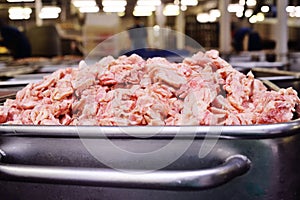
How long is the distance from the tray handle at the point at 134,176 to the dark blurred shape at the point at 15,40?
16.6 feet

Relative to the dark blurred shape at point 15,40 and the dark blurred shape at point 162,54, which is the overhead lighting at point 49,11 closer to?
the dark blurred shape at point 15,40

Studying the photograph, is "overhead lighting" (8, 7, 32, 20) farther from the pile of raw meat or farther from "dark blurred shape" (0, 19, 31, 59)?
the pile of raw meat

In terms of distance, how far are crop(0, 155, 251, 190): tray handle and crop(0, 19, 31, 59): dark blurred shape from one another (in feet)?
16.6

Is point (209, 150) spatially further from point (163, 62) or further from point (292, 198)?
point (163, 62)

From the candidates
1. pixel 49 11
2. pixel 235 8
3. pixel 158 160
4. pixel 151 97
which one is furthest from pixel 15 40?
pixel 158 160

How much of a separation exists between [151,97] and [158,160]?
19cm

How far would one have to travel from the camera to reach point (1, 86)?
1510mm

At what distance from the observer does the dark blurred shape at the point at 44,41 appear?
244 inches

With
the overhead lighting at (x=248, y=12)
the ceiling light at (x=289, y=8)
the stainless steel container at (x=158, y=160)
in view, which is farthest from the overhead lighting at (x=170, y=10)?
the stainless steel container at (x=158, y=160)

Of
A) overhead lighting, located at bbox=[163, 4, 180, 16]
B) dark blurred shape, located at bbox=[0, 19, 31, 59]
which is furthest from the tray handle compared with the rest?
overhead lighting, located at bbox=[163, 4, 180, 16]

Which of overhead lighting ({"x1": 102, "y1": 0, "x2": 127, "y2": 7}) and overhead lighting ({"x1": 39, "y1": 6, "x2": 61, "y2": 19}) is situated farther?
overhead lighting ({"x1": 39, "y1": 6, "x2": 61, "y2": 19})

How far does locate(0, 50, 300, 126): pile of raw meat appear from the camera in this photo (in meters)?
0.76

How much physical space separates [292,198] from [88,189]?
Result: 36cm

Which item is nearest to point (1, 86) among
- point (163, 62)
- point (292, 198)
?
point (163, 62)
